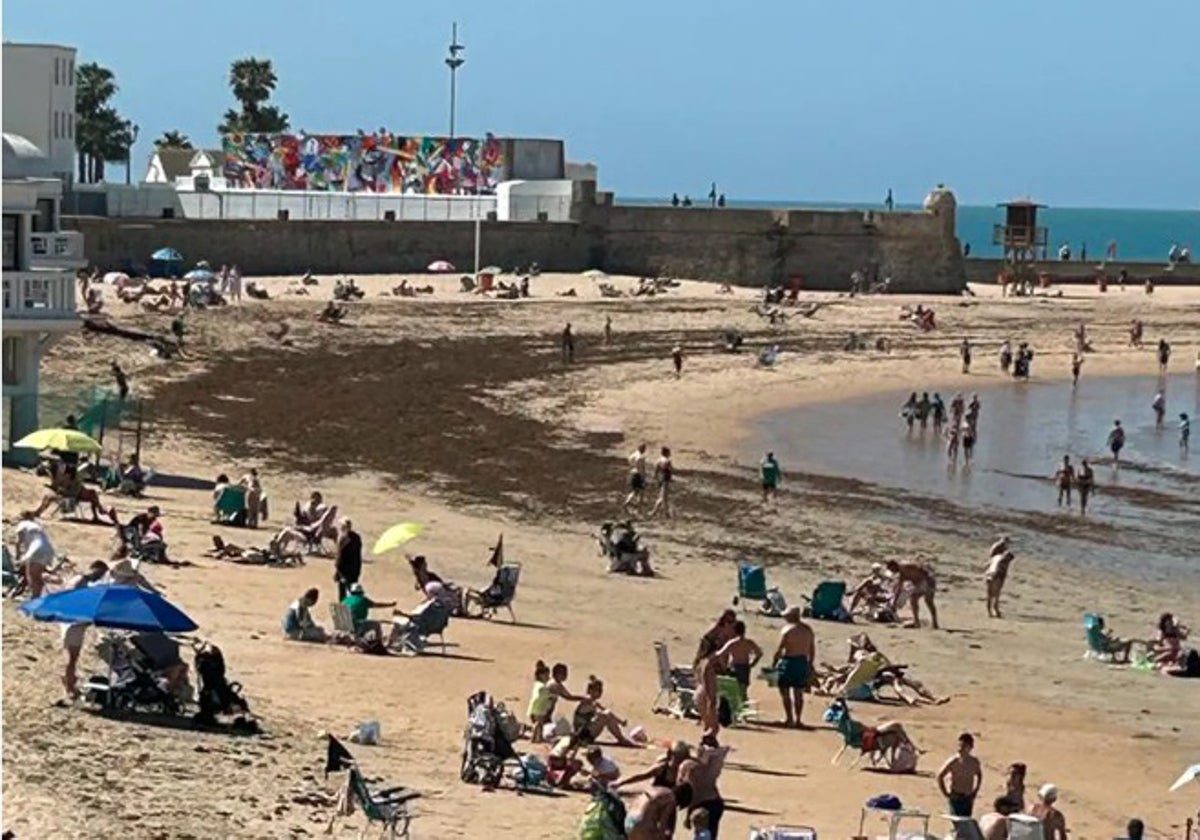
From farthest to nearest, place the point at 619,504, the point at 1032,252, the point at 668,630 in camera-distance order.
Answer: the point at 1032,252
the point at 619,504
the point at 668,630

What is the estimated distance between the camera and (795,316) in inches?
2297

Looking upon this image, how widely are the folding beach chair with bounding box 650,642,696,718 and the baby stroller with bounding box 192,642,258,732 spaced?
342 cm

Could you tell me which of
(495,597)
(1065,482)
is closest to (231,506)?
(495,597)

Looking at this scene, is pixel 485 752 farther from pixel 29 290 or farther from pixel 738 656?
pixel 29 290

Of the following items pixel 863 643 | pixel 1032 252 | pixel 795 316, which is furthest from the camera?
pixel 1032 252

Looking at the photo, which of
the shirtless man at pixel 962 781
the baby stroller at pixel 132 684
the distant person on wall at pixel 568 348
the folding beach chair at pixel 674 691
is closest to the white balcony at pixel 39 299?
the folding beach chair at pixel 674 691

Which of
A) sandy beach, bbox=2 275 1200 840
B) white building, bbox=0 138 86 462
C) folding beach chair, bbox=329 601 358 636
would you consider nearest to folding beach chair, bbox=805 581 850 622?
sandy beach, bbox=2 275 1200 840

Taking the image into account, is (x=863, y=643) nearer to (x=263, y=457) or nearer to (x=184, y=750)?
(x=184, y=750)

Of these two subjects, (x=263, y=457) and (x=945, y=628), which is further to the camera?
(x=263, y=457)

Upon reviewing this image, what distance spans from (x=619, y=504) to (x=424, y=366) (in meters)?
16.3

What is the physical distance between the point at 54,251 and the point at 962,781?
14843 millimetres

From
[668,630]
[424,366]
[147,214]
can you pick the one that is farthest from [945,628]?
[147,214]

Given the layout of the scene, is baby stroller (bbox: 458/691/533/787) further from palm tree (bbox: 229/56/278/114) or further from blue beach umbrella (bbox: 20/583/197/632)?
palm tree (bbox: 229/56/278/114)

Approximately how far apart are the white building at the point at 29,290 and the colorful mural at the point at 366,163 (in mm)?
44636
